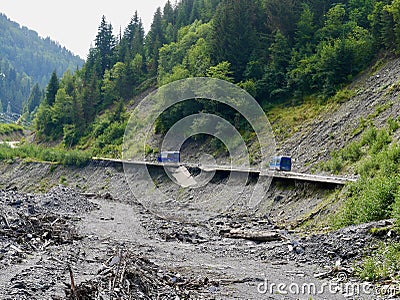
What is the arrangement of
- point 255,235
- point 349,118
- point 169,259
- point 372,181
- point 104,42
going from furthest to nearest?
point 104,42 < point 349,118 < point 255,235 < point 372,181 < point 169,259

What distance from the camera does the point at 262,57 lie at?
5606 centimetres

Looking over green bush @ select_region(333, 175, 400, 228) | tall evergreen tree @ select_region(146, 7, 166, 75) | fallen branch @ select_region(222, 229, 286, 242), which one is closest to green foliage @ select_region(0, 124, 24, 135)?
tall evergreen tree @ select_region(146, 7, 166, 75)

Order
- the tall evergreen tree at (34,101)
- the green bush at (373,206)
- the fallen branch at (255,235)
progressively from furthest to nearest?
the tall evergreen tree at (34,101) → the fallen branch at (255,235) → the green bush at (373,206)

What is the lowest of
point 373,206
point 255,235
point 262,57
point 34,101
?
point 255,235

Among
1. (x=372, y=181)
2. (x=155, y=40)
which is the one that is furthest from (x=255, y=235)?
(x=155, y=40)

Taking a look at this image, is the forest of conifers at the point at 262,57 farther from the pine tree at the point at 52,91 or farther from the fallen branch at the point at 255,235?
the fallen branch at the point at 255,235

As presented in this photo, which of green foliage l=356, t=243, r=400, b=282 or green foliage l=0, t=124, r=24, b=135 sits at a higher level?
green foliage l=0, t=124, r=24, b=135

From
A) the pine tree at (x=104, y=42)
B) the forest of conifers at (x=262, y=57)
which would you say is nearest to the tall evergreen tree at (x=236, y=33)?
the forest of conifers at (x=262, y=57)

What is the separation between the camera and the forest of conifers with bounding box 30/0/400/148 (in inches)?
1823

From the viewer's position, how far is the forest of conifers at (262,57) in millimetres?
46312

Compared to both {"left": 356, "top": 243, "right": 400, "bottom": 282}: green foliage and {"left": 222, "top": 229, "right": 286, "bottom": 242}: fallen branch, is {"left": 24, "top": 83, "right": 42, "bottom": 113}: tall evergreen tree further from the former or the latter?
{"left": 356, "top": 243, "right": 400, "bottom": 282}: green foliage

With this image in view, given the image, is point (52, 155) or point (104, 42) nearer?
point (52, 155)

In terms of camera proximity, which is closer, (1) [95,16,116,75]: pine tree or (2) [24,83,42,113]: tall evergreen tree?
(1) [95,16,116,75]: pine tree

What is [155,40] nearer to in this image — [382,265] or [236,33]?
[236,33]
